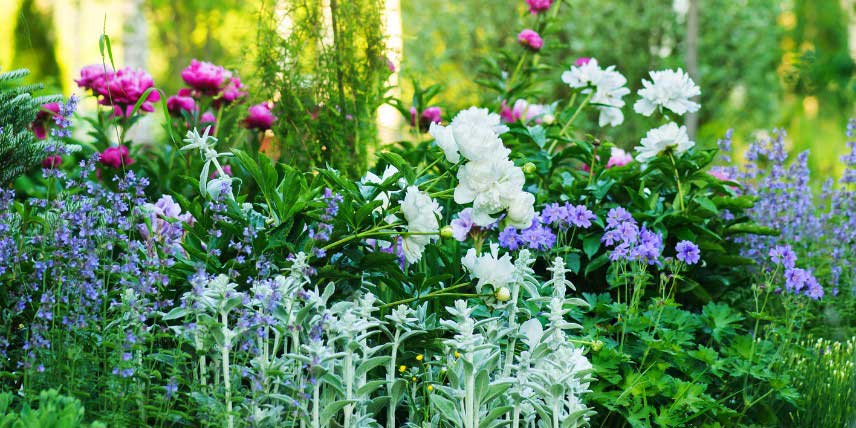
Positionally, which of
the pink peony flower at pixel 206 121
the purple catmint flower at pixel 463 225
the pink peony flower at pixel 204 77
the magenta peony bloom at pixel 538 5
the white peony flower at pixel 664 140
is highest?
the magenta peony bloom at pixel 538 5

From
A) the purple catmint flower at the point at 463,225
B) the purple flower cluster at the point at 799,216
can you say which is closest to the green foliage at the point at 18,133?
the purple catmint flower at the point at 463,225

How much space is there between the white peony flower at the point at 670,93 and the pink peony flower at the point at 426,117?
34.3 inches

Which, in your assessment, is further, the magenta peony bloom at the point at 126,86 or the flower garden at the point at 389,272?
the magenta peony bloom at the point at 126,86

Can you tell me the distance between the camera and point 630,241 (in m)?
2.50

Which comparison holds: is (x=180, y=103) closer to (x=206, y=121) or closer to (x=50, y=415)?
(x=206, y=121)

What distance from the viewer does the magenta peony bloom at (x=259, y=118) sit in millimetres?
3377

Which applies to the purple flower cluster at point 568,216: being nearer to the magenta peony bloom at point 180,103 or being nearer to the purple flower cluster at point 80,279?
the purple flower cluster at point 80,279

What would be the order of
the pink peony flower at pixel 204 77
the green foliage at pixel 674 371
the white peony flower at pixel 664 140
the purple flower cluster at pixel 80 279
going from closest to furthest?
the purple flower cluster at pixel 80 279 → the green foliage at pixel 674 371 → the white peony flower at pixel 664 140 → the pink peony flower at pixel 204 77

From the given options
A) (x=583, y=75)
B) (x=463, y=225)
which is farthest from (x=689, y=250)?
(x=583, y=75)

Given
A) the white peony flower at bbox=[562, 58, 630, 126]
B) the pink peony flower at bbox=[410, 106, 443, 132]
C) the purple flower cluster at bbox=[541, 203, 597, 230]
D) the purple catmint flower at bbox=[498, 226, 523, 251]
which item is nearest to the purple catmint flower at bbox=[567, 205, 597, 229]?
the purple flower cluster at bbox=[541, 203, 597, 230]

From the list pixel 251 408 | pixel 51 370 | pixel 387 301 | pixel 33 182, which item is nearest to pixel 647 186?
pixel 387 301

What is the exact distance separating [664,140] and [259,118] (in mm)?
1612

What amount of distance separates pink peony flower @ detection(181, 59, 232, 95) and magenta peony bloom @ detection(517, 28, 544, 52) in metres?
1.32

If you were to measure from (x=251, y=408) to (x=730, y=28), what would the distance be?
9.00 meters
